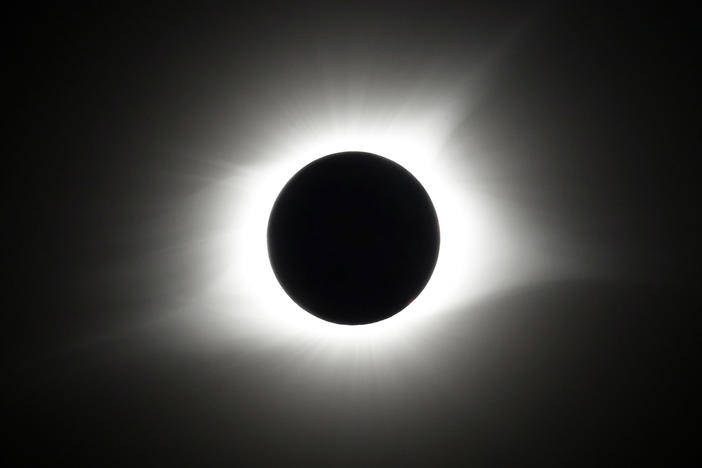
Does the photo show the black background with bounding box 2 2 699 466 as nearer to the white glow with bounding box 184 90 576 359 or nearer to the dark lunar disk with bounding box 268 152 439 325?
the white glow with bounding box 184 90 576 359

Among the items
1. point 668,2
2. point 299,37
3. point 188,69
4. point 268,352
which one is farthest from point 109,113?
point 668,2

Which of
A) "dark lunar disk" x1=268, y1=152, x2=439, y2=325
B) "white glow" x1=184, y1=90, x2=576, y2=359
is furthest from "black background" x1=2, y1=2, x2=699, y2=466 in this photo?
"dark lunar disk" x1=268, y1=152, x2=439, y2=325

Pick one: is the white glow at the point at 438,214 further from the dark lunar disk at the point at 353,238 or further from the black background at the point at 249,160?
the dark lunar disk at the point at 353,238

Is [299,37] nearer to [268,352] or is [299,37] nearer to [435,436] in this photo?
[268,352]

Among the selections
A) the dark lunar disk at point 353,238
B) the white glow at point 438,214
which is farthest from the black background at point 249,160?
the dark lunar disk at point 353,238

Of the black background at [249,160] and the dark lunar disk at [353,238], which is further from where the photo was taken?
the black background at [249,160]

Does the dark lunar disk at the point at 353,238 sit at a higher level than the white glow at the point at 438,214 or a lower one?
lower
